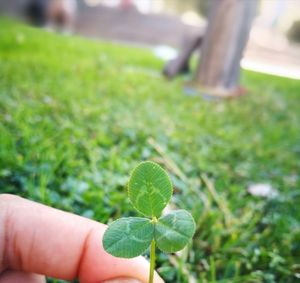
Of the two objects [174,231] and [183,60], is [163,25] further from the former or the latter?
[174,231]

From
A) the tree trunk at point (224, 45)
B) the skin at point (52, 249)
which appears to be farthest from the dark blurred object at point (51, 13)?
the skin at point (52, 249)

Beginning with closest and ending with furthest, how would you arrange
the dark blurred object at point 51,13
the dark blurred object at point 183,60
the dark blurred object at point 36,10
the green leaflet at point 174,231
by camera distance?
the green leaflet at point 174,231 < the dark blurred object at point 183,60 < the dark blurred object at point 51,13 < the dark blurred object at point 36,10

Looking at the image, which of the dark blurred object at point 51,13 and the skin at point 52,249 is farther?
the dark blurred object at point 51,13

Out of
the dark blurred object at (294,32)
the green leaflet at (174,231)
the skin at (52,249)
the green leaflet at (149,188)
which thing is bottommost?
the dark blurred object at (294,32)

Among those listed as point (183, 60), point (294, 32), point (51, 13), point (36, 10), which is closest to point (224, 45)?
point (183, 60)

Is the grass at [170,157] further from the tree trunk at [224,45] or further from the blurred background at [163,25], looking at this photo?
the blurred background at [163,25]

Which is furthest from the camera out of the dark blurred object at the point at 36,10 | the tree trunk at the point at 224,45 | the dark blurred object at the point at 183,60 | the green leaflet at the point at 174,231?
the dark blurred object at the point at 36,10

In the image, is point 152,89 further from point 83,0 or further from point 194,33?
point 83,0
